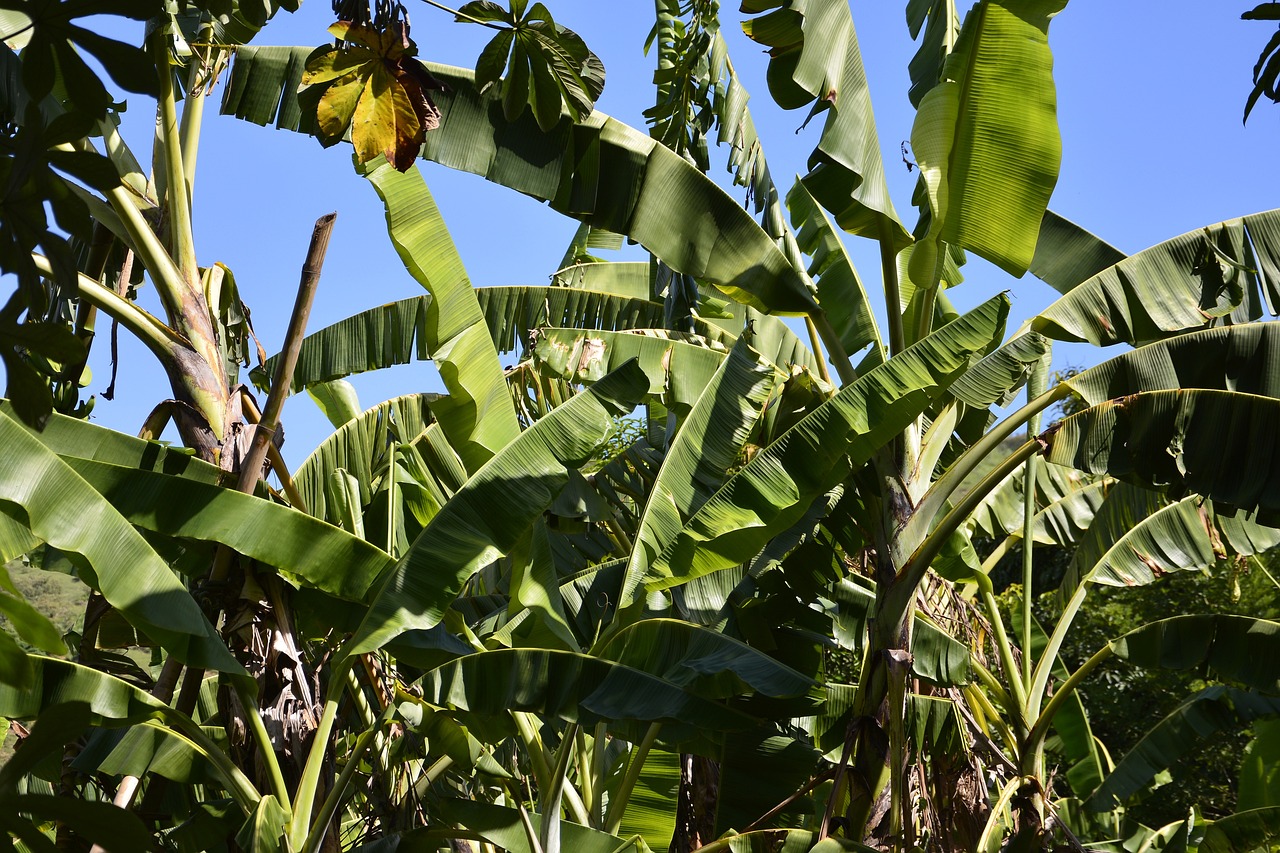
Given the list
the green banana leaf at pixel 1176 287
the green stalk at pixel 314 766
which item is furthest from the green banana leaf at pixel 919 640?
the green stalk at pixel 314 766

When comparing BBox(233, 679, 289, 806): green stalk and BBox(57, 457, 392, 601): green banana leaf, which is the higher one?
BBox(57, 457, 392, 601): green banana leaf

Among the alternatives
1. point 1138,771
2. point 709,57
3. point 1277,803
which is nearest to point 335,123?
point 709,57

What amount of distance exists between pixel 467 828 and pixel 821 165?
10.7ft

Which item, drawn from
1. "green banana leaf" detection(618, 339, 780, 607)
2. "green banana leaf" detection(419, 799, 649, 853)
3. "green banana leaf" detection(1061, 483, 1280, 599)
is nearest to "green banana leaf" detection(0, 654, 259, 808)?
"green banana leaf" detection(419, 799, 649, 853)

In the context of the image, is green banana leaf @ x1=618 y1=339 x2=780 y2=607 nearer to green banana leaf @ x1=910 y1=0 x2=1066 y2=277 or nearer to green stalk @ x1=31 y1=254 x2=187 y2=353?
green banana leaf @ x1=910 y1=0 x2=1066 y2=277

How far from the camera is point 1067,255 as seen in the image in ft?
20.0

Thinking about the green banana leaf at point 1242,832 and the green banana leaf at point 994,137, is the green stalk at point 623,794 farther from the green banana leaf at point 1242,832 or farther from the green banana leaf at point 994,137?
the green banana leaf at point 1242,832

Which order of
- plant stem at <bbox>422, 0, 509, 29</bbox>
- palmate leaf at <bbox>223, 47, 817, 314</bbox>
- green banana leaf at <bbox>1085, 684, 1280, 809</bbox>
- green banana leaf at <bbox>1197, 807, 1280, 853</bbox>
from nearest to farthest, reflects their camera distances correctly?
1. plant stem at <bbox>422, 0, 509, 29</bbox>
2. palmate leaf at <bbox>223, 47, 817, 314</bbox>
3. green banana leaf at <bbox>1197, 807, 1280, 853</bbox>
4. green banana leaf at <bbox>1085, 684, 1280, 809</bbox>

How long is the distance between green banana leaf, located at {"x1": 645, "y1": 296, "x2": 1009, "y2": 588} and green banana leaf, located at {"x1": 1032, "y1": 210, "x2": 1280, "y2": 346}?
96 cm

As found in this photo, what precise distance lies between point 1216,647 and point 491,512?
417 cm

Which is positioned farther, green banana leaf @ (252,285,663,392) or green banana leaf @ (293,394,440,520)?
green banana leaf @ (252,285,663,392)

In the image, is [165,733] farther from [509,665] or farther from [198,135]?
[198,135]

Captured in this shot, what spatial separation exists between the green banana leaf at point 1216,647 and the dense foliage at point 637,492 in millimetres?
19

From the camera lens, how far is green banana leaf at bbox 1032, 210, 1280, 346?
498 cm
